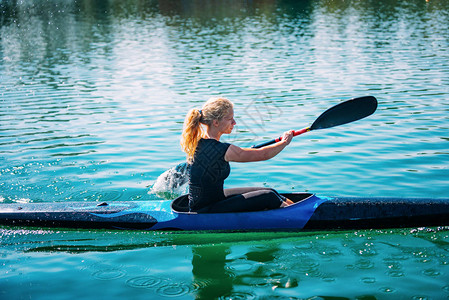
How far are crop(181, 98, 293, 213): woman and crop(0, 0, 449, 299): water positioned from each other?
351 millimetres

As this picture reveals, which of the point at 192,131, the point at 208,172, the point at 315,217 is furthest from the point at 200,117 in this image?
the point at 315,217

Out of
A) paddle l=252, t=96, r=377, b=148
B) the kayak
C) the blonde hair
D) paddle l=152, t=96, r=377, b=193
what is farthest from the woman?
paddle l=252, t=96, r=377, b=148

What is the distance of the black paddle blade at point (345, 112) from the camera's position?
6242 mm

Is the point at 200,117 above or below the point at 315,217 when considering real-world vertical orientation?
above

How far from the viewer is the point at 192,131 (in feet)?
17.1

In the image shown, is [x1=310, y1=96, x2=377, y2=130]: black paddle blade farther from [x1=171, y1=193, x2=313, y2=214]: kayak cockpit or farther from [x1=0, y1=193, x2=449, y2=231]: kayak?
[x1=0, y1=193, x2=449, y2=231]: kayak

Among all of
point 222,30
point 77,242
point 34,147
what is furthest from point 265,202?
point 222,30

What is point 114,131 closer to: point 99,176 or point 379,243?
point 99,176

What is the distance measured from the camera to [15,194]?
276 inches

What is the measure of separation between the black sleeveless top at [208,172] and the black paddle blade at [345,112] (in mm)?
1491

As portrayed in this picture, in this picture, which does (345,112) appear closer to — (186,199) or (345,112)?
(345,112)

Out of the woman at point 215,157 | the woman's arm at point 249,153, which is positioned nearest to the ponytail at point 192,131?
the woman at point 215,157

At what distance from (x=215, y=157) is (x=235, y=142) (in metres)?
4.45

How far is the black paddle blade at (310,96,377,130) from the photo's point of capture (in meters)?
6.24
